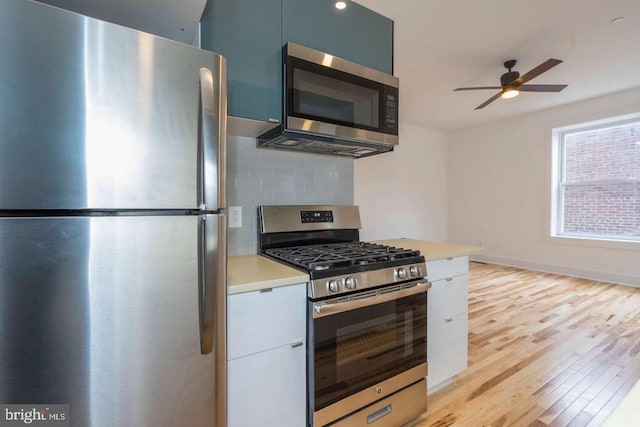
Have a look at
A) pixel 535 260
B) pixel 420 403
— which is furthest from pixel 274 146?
pixel 535 260

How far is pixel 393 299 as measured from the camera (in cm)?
145

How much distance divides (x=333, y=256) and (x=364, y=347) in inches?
17.7

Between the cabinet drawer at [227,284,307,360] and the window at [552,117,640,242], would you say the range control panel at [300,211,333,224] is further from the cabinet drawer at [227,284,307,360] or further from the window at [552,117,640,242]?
the window at [552,117,640,242]

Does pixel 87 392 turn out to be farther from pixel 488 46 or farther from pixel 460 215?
pixel 460 215

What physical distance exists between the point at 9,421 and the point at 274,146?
1553mm

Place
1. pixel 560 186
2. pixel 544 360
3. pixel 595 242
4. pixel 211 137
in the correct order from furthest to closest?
pixel 560 186 < pixel 595 242 < pixel 544 360 < pixel 211 137

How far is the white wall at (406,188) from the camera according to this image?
16.7 feet

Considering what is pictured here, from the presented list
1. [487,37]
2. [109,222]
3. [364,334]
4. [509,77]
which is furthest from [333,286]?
[509,77]

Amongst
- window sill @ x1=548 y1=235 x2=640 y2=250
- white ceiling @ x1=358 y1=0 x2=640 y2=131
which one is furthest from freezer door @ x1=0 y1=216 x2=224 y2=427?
window sill @ x1=548 y1=235 x2=640 y2=250

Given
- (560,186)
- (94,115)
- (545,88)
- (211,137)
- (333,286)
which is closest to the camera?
(94,115)

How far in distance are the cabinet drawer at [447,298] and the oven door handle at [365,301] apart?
0.65ft

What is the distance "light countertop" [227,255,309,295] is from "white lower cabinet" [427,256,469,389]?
0.86m

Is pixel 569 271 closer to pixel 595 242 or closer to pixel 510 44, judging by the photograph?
pixel 595 242

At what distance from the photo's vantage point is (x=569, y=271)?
4645mm
